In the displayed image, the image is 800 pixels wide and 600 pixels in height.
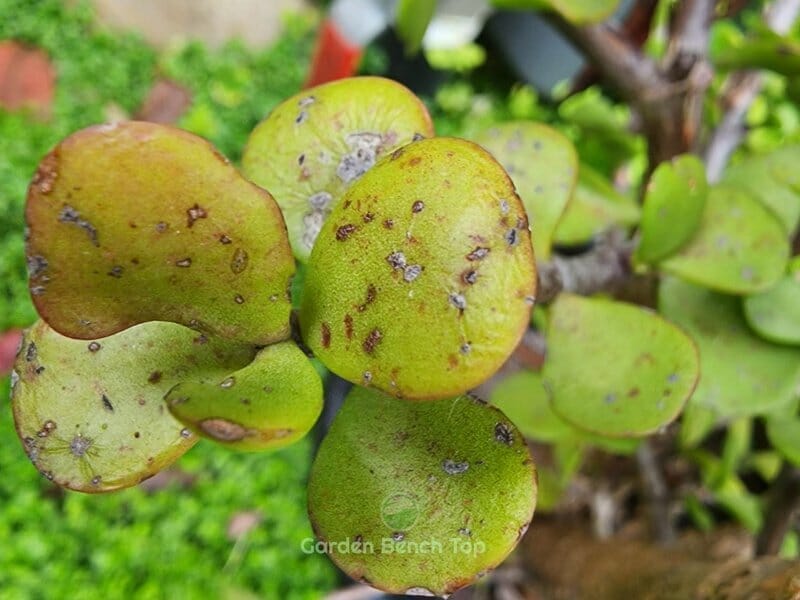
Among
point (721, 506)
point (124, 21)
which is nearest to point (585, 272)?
point (721, 506)

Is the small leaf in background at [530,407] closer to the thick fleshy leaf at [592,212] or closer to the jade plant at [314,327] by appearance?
the thick fleshy leaf at [592,212]

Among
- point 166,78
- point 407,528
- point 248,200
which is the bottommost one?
point 166,78

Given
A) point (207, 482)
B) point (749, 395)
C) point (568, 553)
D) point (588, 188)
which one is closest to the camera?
point (749, 395)

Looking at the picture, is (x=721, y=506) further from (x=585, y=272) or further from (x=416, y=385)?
(x=416, y=385)

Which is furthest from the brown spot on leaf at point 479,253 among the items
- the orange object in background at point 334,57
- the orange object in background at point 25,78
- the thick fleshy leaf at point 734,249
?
the orange object in background at point 25,78

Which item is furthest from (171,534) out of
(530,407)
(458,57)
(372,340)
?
(458,57)

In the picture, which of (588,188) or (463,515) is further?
(588,188)

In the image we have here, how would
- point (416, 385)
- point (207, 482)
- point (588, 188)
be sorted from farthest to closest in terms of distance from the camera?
point (207, 482), point (588, 188), point (416, 385)

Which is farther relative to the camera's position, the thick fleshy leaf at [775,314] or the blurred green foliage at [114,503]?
the blurred green foliage at [114,503]
